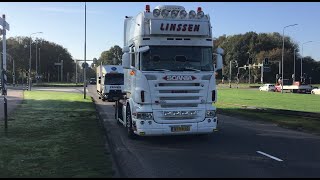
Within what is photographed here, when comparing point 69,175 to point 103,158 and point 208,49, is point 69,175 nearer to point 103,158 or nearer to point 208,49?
point 103,158

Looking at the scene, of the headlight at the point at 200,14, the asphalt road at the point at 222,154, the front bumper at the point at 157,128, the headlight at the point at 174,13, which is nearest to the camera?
the asphalt road at the point at 222,154

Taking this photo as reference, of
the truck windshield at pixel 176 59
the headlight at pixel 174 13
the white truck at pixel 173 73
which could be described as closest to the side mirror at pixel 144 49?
the white truck at pixel 173 73

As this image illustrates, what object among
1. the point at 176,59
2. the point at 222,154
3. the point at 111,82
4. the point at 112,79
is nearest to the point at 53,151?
the point at 222,154

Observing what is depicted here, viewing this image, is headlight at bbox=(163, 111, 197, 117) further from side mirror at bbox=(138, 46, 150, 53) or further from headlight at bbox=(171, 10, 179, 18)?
headlight at bbox=(171, 10, 179, 18)

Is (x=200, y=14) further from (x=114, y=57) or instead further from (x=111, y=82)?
(x=114, y=57)

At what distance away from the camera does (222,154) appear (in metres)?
11.6

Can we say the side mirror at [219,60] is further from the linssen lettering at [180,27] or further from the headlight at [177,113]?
the headlight at [177,113]

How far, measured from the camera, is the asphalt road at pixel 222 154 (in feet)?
30.5

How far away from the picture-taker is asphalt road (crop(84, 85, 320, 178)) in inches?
366

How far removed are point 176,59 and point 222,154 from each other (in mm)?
3561

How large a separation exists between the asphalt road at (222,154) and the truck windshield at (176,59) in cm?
234

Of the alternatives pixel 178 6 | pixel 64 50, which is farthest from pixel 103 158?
pixel 64 50

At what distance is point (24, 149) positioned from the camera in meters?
12.0

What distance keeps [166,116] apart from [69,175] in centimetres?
513
